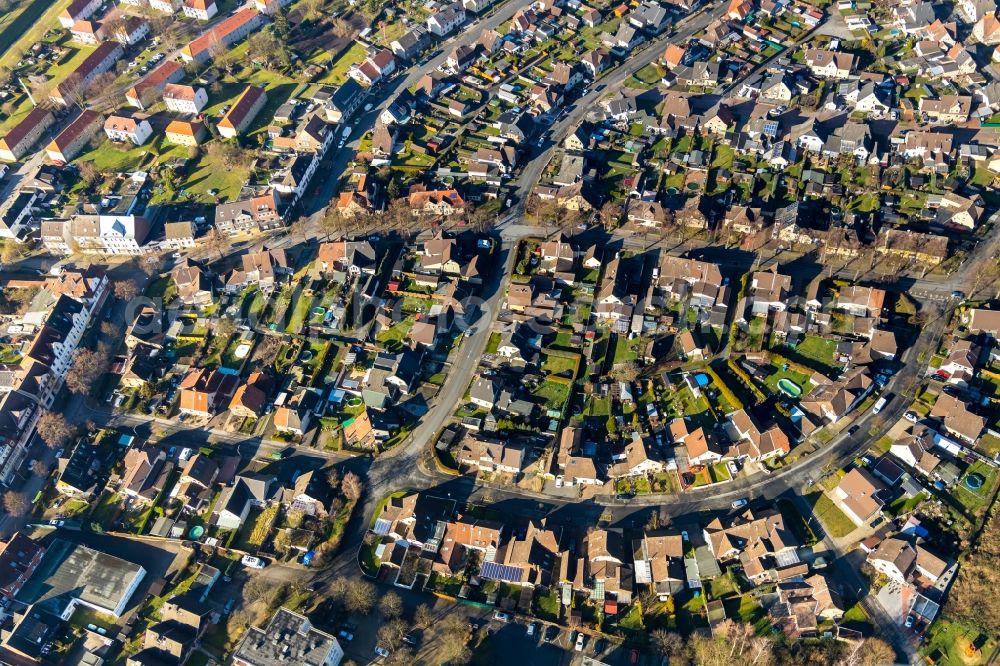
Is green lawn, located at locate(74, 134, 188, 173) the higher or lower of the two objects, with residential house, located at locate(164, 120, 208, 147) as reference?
lower

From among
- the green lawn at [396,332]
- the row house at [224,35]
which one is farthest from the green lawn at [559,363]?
the row house at [224,35]

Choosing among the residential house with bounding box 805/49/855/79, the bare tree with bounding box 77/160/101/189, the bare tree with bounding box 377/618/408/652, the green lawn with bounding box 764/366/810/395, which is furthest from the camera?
the residential house with bounding box 805/49/855/79

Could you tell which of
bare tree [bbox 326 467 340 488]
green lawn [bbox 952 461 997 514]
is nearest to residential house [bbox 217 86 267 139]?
bare tree [bbox 326 467 340 488]


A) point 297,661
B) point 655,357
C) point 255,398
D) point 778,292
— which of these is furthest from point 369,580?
point 778,292

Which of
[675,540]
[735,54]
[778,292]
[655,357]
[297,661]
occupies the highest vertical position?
[735,54]

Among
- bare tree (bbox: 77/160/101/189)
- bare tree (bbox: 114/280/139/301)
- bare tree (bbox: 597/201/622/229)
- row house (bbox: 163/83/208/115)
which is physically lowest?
bare tree (bbox: 114/280/139/301)

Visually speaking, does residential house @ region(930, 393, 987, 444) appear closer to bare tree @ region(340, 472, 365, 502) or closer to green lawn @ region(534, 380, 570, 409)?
green lawn @ region(534, 380, 570, 409)

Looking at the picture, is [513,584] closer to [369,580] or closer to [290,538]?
[369,580]

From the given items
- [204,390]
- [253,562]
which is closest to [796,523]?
[253,562]
